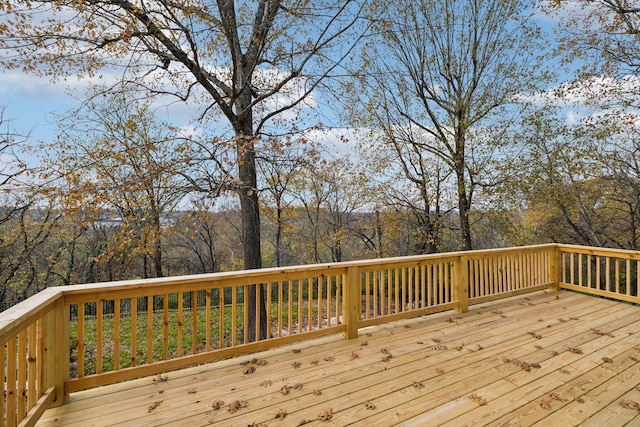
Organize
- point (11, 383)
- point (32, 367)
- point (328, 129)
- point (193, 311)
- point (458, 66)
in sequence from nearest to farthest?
point (11, 383) < point (32, 367) < point (193, 311) < point (328, 129) < point (458, 66)

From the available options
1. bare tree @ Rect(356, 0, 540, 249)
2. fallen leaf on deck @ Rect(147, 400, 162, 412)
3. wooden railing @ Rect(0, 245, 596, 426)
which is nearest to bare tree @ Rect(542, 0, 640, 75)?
bare tree @ Rect(356, 0, 540, 249)

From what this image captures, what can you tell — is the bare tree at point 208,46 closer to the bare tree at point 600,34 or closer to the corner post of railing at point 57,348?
the corner post of railing at point 57,348

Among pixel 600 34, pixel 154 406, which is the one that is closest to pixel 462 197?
pixel 600 34

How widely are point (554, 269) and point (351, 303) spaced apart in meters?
4.22

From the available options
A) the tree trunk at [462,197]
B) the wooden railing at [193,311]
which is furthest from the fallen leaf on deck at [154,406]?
the tree trunk at [462,197]

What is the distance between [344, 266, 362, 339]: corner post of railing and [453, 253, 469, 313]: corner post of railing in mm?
1709

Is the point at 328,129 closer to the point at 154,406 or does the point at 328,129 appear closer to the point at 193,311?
the point at 193,311

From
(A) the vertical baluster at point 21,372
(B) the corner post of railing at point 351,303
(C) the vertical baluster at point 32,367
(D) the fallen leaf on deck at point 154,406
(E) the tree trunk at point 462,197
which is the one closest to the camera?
(A) the vertical baluster at point 21,372

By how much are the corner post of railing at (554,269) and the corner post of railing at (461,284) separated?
88.1 inches

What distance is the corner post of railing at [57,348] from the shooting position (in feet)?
6.89

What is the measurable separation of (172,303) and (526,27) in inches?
651

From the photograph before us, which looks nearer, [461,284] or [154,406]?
[154,406]

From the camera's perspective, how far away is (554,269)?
5.41 metres

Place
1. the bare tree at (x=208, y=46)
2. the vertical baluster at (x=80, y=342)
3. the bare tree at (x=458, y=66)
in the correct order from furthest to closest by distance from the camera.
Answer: the bare tree at (x=458, y=66), the bare tree at (x=208, y=46), the vertical baluster at (x=80, y=342)
